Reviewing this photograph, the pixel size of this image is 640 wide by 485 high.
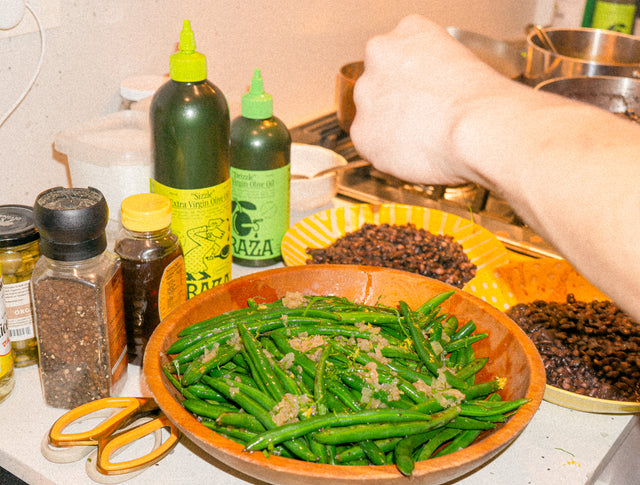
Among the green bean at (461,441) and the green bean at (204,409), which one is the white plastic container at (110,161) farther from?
the green bean at (461,441)

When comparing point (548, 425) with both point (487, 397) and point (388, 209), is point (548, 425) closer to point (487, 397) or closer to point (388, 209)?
point (487, 397)

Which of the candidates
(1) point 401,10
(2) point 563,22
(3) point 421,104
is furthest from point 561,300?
(2) point 563,22

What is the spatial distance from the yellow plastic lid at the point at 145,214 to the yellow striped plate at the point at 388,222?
0.34m

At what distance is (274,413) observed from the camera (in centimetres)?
81

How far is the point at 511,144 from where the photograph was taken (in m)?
0.78

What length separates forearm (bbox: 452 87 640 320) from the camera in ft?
2.22

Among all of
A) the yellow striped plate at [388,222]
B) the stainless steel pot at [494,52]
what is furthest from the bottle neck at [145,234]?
the stainless steel pot at [494,52]

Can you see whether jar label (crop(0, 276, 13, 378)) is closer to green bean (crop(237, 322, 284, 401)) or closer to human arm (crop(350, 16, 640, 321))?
green bean (crop(237, 322, 284, 401))

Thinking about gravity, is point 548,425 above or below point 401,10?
below

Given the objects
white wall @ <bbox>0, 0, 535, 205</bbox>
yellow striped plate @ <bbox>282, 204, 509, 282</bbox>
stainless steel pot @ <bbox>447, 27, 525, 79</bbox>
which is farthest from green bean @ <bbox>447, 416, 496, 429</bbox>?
stainless steel pot @ <bbox>447, 27, 525, 79</bbox>

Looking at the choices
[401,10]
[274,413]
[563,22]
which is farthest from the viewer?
[563,22]

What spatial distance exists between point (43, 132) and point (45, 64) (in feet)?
0.40

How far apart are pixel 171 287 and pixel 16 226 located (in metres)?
0.23

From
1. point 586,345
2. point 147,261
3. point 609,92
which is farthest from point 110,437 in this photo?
point 609,92
